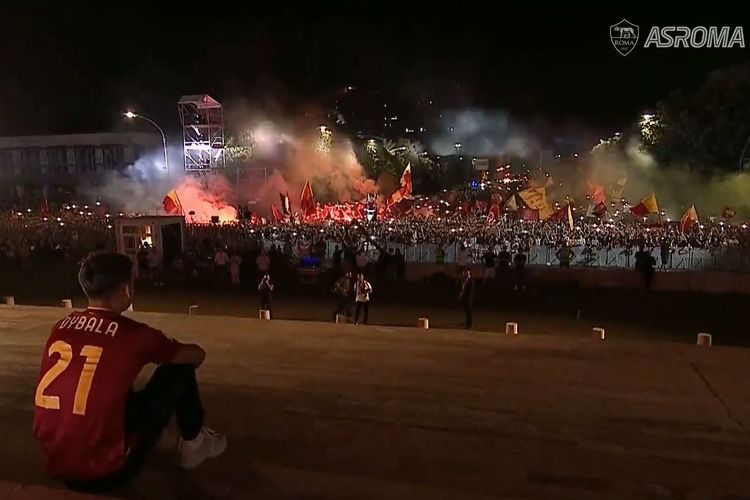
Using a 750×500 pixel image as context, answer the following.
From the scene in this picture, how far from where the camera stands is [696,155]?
37.2m

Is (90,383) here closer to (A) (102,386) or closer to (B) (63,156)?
(A) (102,386)

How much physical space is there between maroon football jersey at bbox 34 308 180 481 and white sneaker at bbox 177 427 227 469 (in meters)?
0.72

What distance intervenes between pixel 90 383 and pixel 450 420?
294cm

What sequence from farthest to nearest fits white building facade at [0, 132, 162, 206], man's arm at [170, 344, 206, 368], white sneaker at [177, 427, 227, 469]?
white building facade at [0, 132, 162, 206] < white sneaker at [177, 427, 227, 469] < man's arm at [170, 344, 206, 368]

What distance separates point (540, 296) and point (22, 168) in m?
58.5

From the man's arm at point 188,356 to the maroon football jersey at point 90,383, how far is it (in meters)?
0.07

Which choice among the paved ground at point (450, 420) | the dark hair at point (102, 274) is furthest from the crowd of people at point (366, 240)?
the dark hair at point (102, 274)

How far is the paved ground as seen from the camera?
3922 millimetres

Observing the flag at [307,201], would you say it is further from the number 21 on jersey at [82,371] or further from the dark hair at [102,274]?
the number 21 on jersey at [82,371]

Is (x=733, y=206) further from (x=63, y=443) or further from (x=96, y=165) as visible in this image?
(x=96, y=165)

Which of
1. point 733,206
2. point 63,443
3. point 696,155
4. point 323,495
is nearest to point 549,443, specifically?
point 323,495

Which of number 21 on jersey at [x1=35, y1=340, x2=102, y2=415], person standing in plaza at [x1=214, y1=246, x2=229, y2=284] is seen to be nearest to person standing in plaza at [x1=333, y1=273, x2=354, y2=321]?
person standing in plaza at [x1=214, y1=246, x2=229, y2=284]

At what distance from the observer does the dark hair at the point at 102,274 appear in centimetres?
307

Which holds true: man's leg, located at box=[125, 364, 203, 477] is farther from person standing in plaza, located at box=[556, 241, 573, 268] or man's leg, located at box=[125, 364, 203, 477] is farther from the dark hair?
person standing in plaza, located at box=[556, 241, 573, 268]
